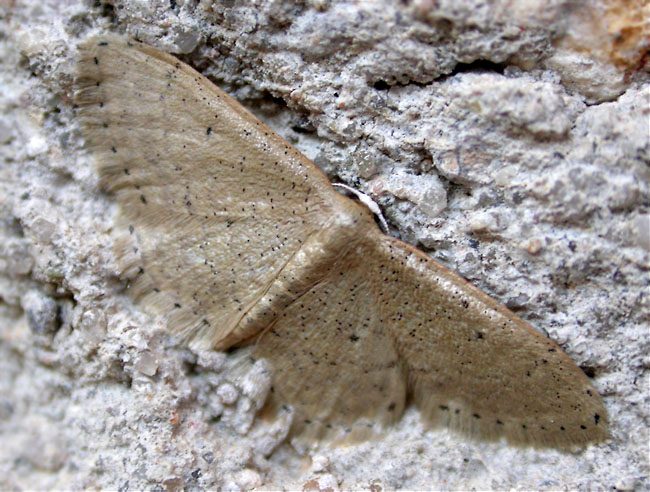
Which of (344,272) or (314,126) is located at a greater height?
(314,126)

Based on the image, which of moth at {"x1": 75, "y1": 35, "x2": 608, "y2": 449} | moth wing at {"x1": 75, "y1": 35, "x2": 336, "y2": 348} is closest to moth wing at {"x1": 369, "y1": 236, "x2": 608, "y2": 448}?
moth at {"x1": 75, "y1": 35, "x2": 608, "y2": 449}

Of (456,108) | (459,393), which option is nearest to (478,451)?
(459,393)

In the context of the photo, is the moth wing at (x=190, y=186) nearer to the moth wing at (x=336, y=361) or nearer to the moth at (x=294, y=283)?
the moth at (x=294, y=283)

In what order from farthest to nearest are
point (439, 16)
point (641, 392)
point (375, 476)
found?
point (375, 476), point (641, 392), point (439, 16)

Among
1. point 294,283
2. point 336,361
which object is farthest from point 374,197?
point 336,361

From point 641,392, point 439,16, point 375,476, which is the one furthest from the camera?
point 375,476

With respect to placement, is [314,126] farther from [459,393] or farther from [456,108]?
[459,393]
